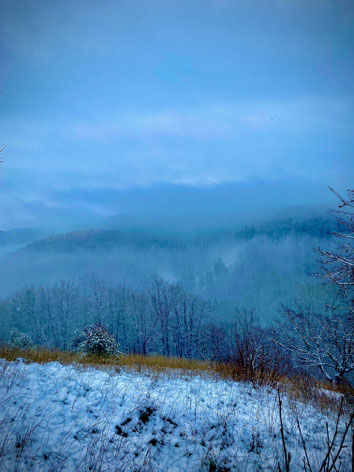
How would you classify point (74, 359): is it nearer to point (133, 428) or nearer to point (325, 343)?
point (133, 428)

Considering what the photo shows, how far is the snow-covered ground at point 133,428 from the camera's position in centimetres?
412

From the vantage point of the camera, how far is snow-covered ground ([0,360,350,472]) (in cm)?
412

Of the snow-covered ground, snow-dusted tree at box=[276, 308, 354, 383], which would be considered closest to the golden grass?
the snow-covered ground

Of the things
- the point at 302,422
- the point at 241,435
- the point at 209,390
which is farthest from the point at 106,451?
the point at 302,422

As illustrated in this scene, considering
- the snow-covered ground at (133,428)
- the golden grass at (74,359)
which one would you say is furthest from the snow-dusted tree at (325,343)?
the golden grass at (74,359)

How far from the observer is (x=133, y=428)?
5.06m

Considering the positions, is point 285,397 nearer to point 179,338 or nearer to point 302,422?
point 302,422

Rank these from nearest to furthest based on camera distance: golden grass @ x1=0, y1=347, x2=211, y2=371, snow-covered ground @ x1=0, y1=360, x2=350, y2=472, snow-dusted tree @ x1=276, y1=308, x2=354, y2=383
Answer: snow-covered ground @ x1=0, y1=360, x2=350, y2=472, snow-dusted tree @ x1=276, y1=308, x2=354, y2=383, golden grass @ x1=0, y1=347, x2=211, y2=371

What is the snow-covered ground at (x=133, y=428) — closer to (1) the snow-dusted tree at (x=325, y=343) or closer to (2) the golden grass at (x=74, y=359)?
(1) the snow-dusted tree at (x=325, y=343)

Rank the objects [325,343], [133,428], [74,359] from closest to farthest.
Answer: [133,428] < [325,343] < [74,359]

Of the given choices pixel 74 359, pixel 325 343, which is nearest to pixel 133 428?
pixel 74 359

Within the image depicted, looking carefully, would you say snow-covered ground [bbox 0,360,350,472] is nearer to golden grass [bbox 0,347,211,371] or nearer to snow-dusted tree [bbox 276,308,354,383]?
snow-dusted tree [bbox 276,308,354,383]

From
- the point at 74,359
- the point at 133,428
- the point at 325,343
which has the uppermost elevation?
the point at 133,428

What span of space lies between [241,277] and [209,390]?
141806 mm
